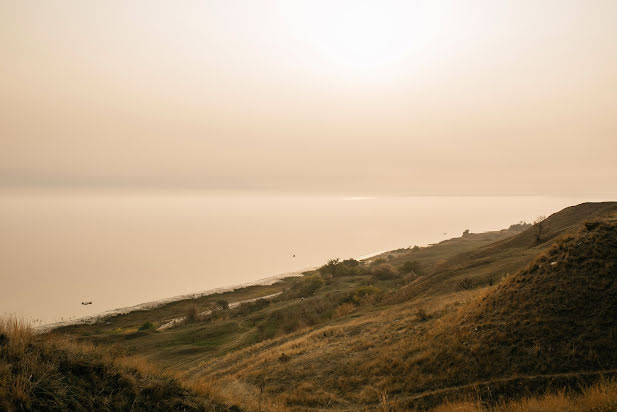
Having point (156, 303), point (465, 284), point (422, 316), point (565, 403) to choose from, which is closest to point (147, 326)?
point (156, 303)

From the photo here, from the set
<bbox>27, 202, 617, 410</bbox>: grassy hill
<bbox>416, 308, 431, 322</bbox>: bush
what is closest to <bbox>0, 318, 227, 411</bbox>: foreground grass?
<bbox>27, 202, 617, 410</bbox>: grassy hill

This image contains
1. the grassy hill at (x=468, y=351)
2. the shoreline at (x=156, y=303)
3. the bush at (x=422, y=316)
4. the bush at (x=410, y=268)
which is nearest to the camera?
the grassy hill at (x=468, y=351)

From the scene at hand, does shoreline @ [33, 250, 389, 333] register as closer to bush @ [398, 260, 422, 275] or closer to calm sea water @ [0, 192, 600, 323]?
calm sea water @ [0, 192, 600, 323]

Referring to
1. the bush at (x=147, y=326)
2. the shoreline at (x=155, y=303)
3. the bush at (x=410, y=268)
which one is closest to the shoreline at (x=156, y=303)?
the shoreline at (x=155, y=303)

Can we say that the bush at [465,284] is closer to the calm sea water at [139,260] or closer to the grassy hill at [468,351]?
the grassy hill at [468,351]

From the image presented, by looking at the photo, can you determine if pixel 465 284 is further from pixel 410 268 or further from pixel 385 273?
pixel 410 268

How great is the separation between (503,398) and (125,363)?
9.97 m

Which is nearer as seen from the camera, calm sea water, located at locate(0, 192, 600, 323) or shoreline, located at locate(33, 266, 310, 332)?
shoreline, located at locate(33, 266, 310, 332)

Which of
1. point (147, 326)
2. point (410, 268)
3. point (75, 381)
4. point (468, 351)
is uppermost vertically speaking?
point (75, 381)

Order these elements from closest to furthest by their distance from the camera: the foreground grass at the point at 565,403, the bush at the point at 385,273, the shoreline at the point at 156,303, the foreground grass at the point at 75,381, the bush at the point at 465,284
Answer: the foreground grass at the point at 75,381, the foreground grass at the point at 565,403, the bush at the point at 465,284, the shoreline at the point at 156,303, the bush at the point at 385,273

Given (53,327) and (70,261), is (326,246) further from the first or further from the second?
(53,327)

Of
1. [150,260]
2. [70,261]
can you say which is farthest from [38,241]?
[150,260]

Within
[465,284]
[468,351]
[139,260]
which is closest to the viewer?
[468,351]

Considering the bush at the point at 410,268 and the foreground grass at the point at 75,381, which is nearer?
the foreground grass at the point at 75,381
